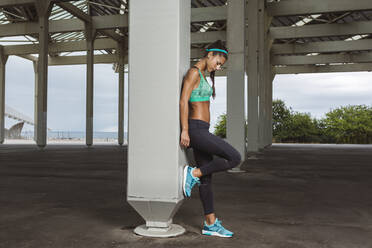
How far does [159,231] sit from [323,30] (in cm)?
2226

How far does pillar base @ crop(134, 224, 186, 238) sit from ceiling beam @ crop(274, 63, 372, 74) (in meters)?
33.0

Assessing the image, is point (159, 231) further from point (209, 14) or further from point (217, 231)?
point (209, 14)

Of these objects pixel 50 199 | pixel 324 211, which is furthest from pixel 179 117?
pixel 50 199

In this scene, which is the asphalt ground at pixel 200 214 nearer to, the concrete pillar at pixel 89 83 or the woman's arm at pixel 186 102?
the woman's arm at pixel 186 102

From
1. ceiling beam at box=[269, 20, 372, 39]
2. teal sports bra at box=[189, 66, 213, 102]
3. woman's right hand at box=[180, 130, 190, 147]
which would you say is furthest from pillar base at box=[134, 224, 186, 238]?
ceiling beam at box=[269, 20, 372, 39]

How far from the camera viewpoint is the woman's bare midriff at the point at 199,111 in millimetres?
3750

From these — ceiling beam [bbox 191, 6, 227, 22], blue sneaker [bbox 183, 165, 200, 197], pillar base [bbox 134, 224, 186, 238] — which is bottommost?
pillar base [bbox 134, 224, 186, 238]

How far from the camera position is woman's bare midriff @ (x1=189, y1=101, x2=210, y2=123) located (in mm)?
3750

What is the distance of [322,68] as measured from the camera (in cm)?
3572

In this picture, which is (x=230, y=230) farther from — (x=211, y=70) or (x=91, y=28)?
(x=91, y=28)

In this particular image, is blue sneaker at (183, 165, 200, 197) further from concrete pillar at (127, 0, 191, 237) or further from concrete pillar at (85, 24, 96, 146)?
concrete pillar at (85, 24, 96, 146)

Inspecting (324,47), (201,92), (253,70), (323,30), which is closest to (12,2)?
(253,70)

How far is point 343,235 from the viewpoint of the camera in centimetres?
389

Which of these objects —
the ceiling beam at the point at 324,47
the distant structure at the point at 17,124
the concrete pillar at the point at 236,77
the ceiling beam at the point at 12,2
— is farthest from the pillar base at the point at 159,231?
the distant structure at the point at 17,124
